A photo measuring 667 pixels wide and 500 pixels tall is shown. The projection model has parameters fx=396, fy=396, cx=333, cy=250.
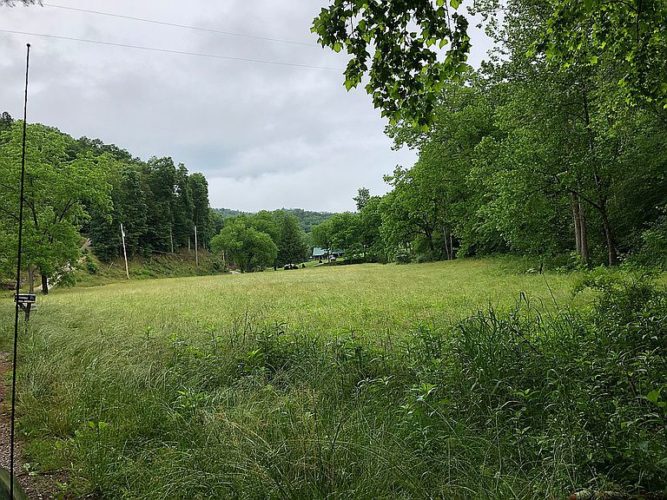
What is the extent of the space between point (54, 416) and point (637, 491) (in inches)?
173

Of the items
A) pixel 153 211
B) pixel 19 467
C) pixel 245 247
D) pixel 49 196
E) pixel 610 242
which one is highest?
pixel 153 211

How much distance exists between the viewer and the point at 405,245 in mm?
46594

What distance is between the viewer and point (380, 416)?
3291 mm

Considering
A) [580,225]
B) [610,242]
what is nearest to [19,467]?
[610,242]

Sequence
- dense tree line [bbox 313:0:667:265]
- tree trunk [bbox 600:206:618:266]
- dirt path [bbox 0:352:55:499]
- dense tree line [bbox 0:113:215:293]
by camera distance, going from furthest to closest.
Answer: dense tree line [bbox 0:113:215:293]
tree trunk [bbox 600:206:618:266]
dense tree line [bbox 313:0:667:265]
dirt path [bbox 0:352:55:499]

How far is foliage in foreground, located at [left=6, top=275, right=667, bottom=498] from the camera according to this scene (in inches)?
93.2

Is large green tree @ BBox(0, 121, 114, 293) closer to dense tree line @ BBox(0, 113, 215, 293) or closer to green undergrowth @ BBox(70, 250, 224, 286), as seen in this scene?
dense tree line @ BBox(0, 113, 215, 293)

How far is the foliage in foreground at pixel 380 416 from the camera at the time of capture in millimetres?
2367

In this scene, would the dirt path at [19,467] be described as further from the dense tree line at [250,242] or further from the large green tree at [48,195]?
the dense tree line at [250,242]

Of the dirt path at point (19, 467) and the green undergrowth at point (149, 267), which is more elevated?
the green undergrowth at point (149, 267)

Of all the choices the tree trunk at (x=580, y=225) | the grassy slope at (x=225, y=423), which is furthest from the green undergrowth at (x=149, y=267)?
the tree trunk at (x=580, y=225)

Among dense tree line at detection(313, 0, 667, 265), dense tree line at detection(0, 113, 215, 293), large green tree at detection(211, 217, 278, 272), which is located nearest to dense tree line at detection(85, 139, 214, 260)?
large green tree at detection(211, 217, 278, 272)

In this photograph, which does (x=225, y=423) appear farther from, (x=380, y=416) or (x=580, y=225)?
(x=580, y=225)

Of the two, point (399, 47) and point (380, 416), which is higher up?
point (399, 47)
